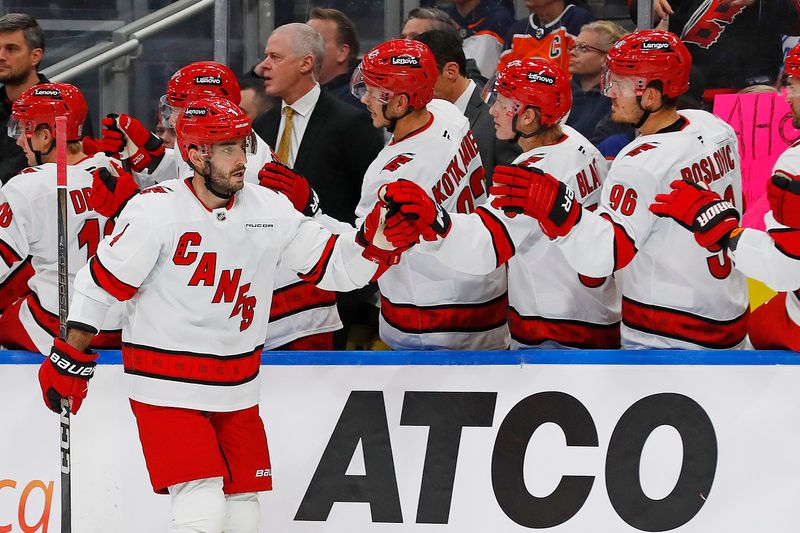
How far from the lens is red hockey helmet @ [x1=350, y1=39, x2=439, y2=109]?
4.21 metres

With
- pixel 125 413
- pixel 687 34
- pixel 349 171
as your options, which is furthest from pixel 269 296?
pixel 687 34

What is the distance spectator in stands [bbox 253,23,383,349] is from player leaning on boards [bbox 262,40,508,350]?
0.71 meters

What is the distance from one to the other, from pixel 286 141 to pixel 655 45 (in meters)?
1.74

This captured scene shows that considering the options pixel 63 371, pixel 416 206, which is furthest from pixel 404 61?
pixel 63 371

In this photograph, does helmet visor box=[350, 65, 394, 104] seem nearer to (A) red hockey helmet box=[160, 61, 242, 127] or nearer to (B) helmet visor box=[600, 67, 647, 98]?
(A) red hockey helmet box=[160, 61, 242, 127]

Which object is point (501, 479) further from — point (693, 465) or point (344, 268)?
point (344, 268)

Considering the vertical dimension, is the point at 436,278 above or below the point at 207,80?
below

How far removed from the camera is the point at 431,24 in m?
5.54

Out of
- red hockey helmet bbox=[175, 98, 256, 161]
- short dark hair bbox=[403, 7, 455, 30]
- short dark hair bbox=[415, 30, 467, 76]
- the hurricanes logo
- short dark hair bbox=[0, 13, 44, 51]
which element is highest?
the hurricanes logo

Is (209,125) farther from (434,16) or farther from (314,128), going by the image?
(434,16)

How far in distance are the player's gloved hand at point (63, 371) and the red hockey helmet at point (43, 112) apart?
4.00 ft

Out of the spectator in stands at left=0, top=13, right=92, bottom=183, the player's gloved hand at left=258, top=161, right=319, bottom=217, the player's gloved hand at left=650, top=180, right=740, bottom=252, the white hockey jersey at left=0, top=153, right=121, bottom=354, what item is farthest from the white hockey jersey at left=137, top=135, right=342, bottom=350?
the spectator in stands at left=0, top=13, right=92, bottom=183

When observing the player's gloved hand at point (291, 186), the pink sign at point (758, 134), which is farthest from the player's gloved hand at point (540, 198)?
the pink sign at point (758, 134)

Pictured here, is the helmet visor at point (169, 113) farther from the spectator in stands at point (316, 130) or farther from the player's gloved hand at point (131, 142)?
the spectator in stands at point (316, 130)
